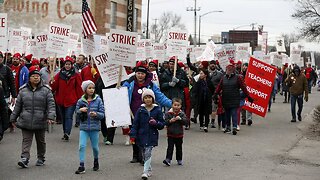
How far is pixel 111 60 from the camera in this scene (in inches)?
425

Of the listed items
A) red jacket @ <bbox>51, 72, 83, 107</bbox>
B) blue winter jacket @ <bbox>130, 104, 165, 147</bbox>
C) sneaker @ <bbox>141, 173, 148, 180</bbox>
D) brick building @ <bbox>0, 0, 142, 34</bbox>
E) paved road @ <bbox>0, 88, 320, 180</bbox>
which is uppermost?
brick building @ <bbox>0, 0, 142, 34</bbox>

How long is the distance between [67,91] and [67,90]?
0.03 m

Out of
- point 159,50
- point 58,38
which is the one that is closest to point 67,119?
point 58,38

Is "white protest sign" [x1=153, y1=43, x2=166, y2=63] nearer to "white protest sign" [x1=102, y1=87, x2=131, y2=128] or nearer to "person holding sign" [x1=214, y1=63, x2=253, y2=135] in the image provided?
"person holding sign" [x1=214, y1=63, x2=253, y2=135]

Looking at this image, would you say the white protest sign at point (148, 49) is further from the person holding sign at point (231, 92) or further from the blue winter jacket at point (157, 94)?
the blue winter jacket at point (157, 94)

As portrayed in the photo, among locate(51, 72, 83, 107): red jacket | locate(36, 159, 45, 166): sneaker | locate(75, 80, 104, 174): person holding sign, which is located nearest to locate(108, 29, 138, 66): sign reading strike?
locate(75, 80, 104, 174): person holding sign

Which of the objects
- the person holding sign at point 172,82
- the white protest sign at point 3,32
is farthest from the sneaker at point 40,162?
the white protest sign at point 3,32

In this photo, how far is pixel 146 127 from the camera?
880 cm

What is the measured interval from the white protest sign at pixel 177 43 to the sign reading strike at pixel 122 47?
4133 millimetres

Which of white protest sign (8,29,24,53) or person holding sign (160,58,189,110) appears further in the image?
white protest sign (8,29,24,53)

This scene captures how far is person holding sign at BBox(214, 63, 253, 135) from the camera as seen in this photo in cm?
1420

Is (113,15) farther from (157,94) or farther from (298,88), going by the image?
(157,94)

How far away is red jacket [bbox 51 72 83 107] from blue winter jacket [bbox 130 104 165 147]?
379 centimetres

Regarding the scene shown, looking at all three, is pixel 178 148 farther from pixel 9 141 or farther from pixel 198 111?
pixel 198 111
